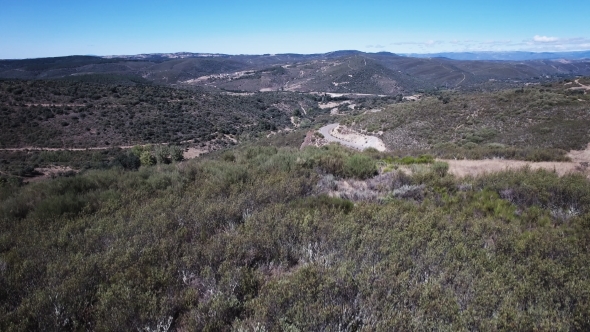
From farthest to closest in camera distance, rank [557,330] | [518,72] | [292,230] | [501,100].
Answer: [518,72] < [501,100] < [292,230] < [557,330]

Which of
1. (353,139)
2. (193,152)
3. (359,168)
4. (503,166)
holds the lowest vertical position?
(193,152)

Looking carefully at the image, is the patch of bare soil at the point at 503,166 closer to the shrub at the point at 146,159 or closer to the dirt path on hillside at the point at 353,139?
the dirt path on hillside at the point at 353,139

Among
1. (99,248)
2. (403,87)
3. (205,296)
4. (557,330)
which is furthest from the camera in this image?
(403,87)

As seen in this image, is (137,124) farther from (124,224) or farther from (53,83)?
(124,224)

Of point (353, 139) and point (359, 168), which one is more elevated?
point (359, 168)

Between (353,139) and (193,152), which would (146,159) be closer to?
(193,152)

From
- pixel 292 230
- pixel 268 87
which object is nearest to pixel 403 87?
Answer: pixel 268 87

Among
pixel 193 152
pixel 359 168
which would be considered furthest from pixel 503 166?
pixel 193 152

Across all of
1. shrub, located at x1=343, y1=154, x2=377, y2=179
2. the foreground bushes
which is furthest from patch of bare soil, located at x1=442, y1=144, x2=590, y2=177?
the foreground bushes
